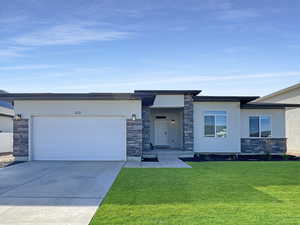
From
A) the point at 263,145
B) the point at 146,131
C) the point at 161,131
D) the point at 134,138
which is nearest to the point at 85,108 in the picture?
the point at 134,138

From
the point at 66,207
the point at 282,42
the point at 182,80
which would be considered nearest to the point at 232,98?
the point at 282,42

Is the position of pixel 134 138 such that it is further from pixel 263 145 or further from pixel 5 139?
pixel 5 139

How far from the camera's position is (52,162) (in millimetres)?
11984

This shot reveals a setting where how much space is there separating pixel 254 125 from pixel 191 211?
41.4ft

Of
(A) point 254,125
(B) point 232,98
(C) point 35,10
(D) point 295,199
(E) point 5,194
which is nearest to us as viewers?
(D) point 295,199

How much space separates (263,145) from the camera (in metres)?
15.7

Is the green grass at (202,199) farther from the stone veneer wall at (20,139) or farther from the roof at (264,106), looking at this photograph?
the roof at (264,106)

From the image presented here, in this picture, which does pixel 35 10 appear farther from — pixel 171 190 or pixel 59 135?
pixel 171 190

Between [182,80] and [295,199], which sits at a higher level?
[182,80]

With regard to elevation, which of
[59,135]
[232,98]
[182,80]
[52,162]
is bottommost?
[52,162]

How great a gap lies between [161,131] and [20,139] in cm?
917

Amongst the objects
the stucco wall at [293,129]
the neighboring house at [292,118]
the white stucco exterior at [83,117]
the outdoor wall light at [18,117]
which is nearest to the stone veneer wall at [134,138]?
the white stucco exterior at [83,117]

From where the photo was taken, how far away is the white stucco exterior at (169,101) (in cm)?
1471

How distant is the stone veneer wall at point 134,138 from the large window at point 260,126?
25.3 feet
